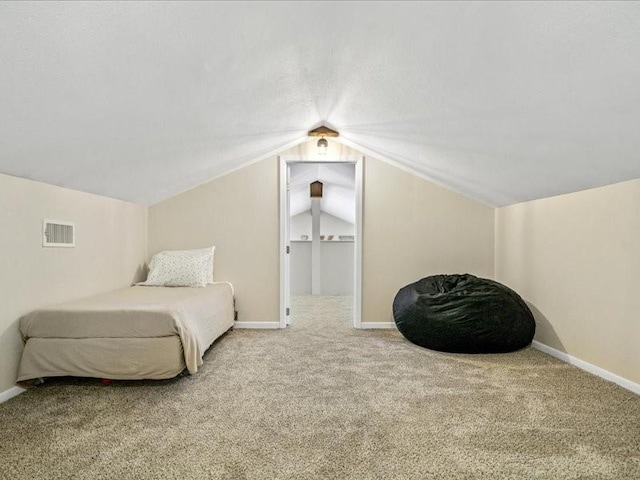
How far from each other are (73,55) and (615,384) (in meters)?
3.46

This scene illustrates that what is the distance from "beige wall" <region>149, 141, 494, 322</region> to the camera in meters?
4.73

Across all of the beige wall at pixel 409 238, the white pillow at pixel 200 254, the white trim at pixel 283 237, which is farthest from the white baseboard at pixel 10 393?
the beige wall at pixel 409 238

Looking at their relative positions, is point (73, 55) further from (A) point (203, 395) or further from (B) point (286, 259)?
(B) point (286, 259)

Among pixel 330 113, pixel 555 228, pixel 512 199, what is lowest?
pixel 555 228

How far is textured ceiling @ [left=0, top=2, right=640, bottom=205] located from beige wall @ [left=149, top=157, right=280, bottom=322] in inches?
47.7

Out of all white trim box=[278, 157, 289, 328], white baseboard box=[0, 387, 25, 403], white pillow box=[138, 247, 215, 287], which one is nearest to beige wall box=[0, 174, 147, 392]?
white baseboard box=[0, 387, 25, 403]

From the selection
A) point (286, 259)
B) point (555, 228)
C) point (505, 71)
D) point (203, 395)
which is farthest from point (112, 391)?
point (555, 228)

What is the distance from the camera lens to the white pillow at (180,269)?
4.20 meters

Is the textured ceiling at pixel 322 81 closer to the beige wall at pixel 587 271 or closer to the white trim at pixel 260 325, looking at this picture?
the beige wall at pixel 587 271

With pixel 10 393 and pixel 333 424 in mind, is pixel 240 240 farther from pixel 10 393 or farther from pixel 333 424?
pixel 333 424

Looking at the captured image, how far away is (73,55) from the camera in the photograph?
171cm

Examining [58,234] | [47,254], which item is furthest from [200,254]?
[47,254]

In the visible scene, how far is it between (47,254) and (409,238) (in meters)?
3.34

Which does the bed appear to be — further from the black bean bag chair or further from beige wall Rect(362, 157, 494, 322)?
beige wall Rect(362, 157, 494, 322)
